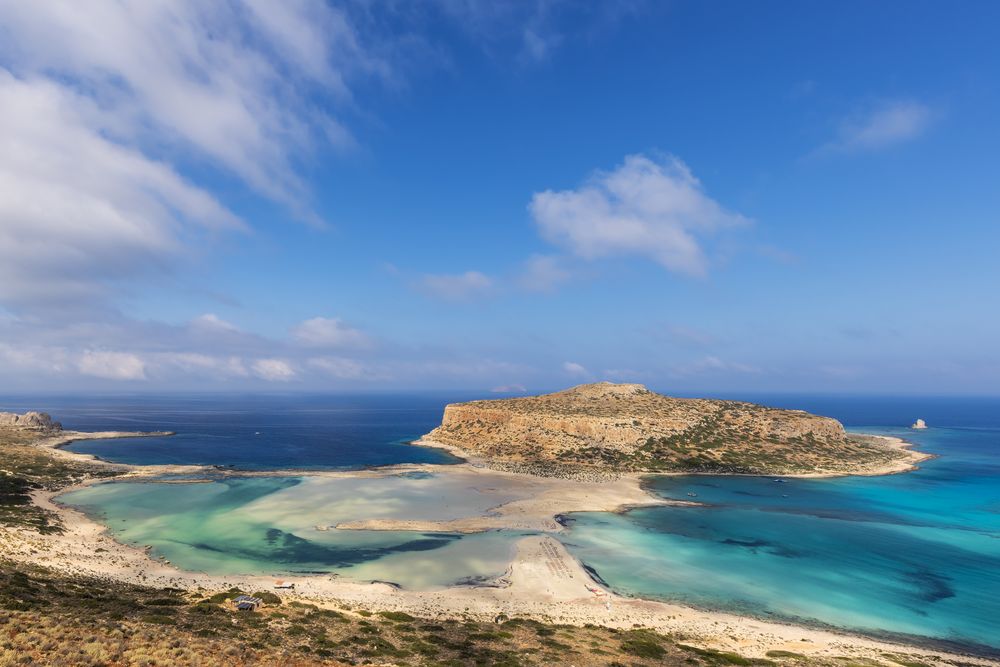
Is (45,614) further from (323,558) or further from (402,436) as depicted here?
(402,436)

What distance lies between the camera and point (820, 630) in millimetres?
37375

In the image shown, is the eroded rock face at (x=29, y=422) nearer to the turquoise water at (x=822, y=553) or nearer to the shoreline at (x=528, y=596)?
the shoreline at (x=528, y=596)

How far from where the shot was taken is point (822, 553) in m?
55.6

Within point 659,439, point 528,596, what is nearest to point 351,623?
point 528,596

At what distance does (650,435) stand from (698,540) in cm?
6058

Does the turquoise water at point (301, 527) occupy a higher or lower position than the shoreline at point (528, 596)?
lower

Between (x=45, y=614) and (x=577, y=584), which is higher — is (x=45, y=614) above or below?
above

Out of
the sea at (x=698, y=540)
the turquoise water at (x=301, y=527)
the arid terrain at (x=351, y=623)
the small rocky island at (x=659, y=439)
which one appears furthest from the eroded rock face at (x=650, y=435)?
the arid terrain at (x=351, y=623)

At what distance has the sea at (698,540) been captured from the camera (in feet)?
142

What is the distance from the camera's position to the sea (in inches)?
1702

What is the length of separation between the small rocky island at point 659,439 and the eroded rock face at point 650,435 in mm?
253

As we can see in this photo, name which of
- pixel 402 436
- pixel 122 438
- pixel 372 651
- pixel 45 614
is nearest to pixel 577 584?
pixel 372 651

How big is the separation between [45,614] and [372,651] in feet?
60.9

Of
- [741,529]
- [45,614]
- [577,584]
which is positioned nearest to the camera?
[45,614]
